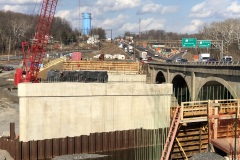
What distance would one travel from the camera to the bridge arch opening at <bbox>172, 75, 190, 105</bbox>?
5188 centimetres

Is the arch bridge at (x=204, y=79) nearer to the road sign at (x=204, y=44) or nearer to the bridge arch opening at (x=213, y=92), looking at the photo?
the bridge arch opening at (x=213, y=92)

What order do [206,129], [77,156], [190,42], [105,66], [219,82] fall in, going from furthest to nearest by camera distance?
[105,66], [190,42], [219,82], [77,156], [206,129]

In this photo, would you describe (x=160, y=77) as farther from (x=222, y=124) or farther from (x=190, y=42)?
(x=222, y=124)

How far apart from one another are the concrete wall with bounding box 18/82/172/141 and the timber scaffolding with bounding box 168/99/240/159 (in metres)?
5.12

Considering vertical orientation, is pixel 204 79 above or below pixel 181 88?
above

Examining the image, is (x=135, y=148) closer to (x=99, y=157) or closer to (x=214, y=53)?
(x=99, y=157)

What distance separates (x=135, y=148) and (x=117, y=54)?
66916 mm

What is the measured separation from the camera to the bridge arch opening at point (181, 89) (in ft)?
170

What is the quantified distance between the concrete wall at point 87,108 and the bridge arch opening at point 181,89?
17232 mm

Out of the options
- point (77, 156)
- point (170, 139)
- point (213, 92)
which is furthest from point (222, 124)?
point (213, 92)

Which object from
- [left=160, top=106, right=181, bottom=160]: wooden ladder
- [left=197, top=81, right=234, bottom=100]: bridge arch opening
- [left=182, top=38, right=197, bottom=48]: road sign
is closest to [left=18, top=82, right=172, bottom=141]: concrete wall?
[left=197, top=81, right=234, bottom=100]: bridge arch opening

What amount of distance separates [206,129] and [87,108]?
38.5 ft

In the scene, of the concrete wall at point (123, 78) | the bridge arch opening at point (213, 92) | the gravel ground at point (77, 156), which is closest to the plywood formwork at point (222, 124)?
the gravel ground at point (77, 156)

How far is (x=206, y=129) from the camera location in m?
28.7
